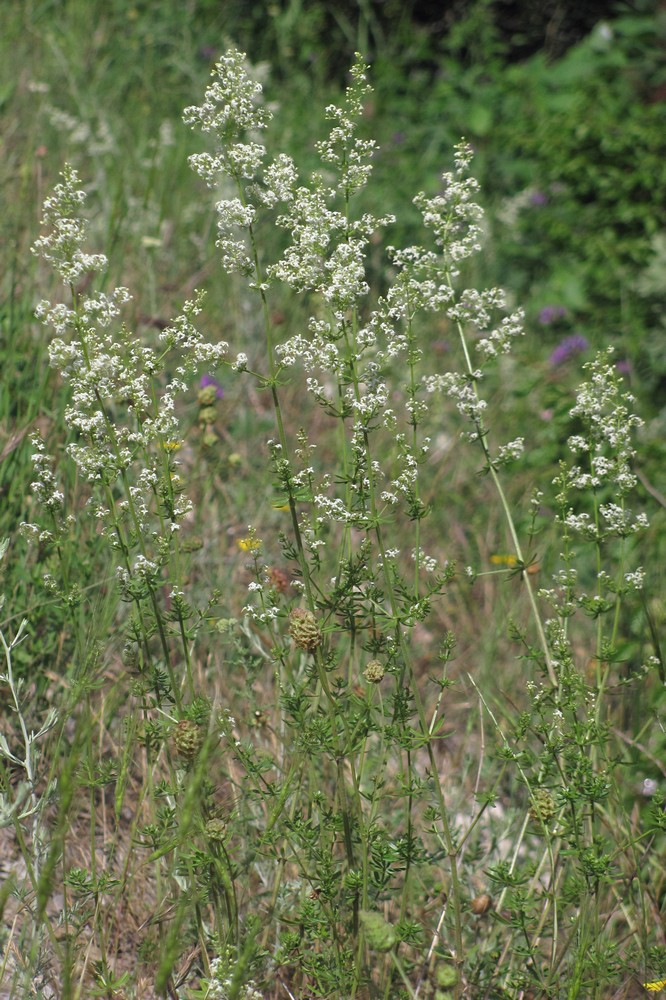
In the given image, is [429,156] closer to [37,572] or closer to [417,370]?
[417,370]

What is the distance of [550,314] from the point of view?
5.41 meters

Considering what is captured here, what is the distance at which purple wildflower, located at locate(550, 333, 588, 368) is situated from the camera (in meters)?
4.85

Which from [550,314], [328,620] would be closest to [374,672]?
[328,620]

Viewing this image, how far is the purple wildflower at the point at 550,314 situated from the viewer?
5.41 meters

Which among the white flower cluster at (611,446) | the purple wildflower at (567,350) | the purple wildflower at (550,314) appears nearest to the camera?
the white flower cluster at (611,446)

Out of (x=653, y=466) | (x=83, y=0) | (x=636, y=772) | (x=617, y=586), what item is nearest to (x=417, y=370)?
(x=653, y=466)

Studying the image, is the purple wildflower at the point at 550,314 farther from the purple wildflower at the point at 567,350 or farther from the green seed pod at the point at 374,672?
the green seed pod at the point at 374,672

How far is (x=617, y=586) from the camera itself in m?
1.84

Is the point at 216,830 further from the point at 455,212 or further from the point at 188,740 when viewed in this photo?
the point at 455,212

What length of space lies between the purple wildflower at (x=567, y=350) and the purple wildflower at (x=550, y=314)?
481mm

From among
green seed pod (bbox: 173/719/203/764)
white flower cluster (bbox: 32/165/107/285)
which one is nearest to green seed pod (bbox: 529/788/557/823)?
green seed pod (bbox: 173/719/203/764)

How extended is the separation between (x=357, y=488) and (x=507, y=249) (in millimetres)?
4497

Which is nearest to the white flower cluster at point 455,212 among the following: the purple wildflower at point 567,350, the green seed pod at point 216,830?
the green seed pod at point 216,830

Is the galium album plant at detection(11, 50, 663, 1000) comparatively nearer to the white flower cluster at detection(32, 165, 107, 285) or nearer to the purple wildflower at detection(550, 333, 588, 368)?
the white flower cluster at detection(32, 165, 107, 285)
